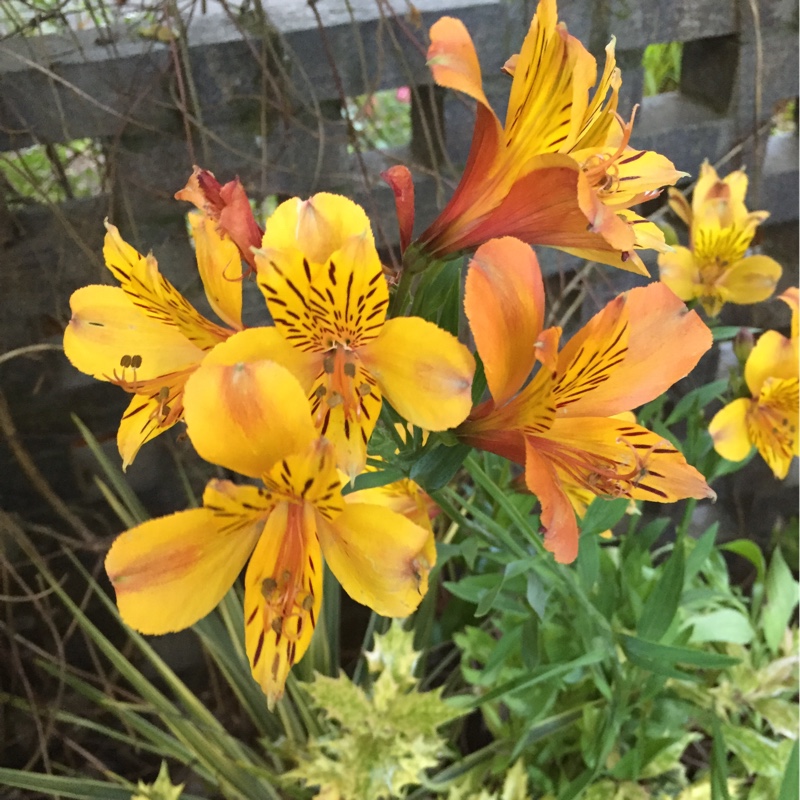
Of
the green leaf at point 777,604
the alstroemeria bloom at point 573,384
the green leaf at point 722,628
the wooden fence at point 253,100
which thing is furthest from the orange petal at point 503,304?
the green leaf at point 777,604

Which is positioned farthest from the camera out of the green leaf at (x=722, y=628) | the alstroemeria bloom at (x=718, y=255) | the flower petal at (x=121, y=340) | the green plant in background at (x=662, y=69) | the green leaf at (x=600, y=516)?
the green plant in background at (x=662, y=69)

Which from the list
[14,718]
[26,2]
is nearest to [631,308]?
[26,2]

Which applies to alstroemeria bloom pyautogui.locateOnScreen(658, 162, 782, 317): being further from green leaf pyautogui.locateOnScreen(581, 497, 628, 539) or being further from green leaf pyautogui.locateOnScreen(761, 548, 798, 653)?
green leaf pyautogui.locateOnScreen(761, 548, 798, 653)

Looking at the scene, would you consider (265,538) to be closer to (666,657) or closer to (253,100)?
(666,657)

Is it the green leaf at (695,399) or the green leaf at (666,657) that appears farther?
the green leaf at (695,399)

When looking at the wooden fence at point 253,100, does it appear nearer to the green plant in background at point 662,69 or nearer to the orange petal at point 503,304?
the green plant in background at point 662,69

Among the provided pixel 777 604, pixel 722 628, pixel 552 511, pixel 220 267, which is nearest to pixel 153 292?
pixel 220 267
